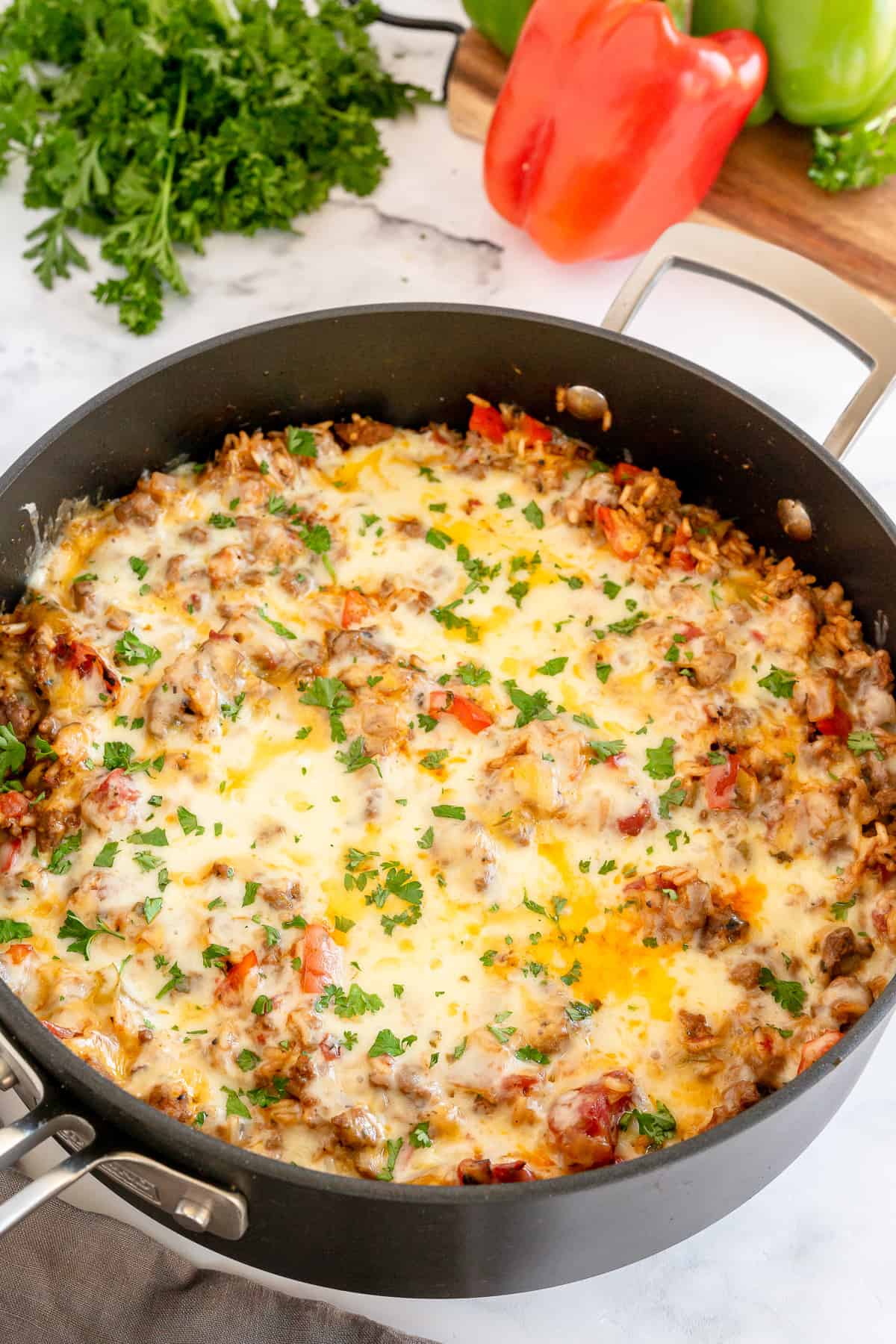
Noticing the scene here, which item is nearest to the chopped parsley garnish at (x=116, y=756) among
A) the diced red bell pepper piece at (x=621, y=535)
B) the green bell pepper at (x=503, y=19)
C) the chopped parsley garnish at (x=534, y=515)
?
the chopped parsley garnish at (x=534, y=515)

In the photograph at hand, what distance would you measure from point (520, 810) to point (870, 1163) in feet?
3.86

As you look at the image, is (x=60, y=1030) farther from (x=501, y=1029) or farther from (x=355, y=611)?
(x=355, y=611)

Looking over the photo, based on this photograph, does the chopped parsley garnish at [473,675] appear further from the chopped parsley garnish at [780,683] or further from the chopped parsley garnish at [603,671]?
the chopped parsley garnish at [780,683]

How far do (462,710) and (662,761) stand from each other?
0.50 m

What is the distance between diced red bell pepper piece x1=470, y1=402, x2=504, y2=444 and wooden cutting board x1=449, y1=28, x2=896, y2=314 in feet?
4.02

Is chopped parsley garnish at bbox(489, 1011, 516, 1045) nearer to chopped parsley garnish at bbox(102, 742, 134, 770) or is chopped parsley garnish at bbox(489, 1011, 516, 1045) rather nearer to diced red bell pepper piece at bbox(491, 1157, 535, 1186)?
diced red bell pepper piece at bbox(491, 1157, 535, 1186)

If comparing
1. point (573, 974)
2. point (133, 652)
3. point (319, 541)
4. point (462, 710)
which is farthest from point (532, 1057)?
point (319, 541)

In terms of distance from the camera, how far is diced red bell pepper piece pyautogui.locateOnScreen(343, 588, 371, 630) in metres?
3.62

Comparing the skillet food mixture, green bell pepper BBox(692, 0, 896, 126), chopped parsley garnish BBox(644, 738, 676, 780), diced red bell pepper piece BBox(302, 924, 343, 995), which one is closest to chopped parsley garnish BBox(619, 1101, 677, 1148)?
the skillet food mixture

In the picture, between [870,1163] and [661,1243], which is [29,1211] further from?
[870,1163]

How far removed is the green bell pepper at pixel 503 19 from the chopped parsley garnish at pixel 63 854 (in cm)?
308

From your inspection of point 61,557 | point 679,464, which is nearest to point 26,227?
point 61,557

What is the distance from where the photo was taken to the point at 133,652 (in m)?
3.49

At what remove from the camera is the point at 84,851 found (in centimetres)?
323
